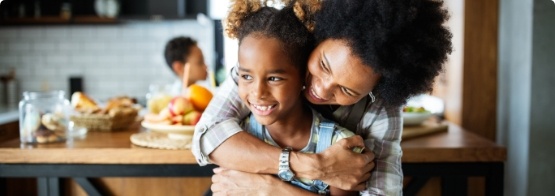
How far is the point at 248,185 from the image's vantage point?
121cm

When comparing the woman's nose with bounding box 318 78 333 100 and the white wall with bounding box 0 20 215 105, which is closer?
the woman's nose with bounding box 318 78 333 100

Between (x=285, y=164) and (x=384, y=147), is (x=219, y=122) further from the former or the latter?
(x=384, y=147)

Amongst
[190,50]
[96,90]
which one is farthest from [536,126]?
[96,90]

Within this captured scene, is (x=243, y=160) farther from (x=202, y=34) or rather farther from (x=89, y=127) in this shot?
(x=202, y=34)

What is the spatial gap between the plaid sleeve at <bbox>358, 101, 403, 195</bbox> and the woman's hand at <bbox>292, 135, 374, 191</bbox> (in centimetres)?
4

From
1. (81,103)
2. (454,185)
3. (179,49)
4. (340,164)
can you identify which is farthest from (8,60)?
(340,164)

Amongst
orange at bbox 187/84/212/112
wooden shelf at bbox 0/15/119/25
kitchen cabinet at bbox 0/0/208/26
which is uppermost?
kitchen cabinet at bbox 0/0/208/26

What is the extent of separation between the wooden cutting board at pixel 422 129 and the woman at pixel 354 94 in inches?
23.0

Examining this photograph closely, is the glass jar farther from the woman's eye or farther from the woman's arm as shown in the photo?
the woman's eye

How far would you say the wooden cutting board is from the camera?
69.1 inches

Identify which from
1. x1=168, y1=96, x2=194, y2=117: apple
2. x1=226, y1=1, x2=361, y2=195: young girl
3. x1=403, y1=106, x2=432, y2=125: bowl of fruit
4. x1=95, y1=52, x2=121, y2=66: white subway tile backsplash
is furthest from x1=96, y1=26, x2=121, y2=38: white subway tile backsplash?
x1=226, y1=1, x2=361, y2=195: young girl

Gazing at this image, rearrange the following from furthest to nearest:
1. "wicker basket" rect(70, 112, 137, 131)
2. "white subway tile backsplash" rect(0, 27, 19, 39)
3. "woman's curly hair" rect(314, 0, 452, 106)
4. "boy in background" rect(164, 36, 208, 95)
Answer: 1. "white subway tile backsplash" rect(0, 27, 19, 39)
2. "boy in background" rect(164, 36, 208, 95)
3. "wicker basket" rect(70, 112, 137, 131)
4. "woman's curly hair" rect(314, 0, 452, 106)

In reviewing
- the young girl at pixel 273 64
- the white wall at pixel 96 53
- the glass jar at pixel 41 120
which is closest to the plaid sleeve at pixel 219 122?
the young girl at pixel 273 64

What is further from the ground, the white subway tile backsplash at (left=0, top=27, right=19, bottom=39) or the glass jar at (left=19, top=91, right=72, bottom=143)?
the white subway tile backsplash at (left=0, top=27, right=19, bottom=39)
